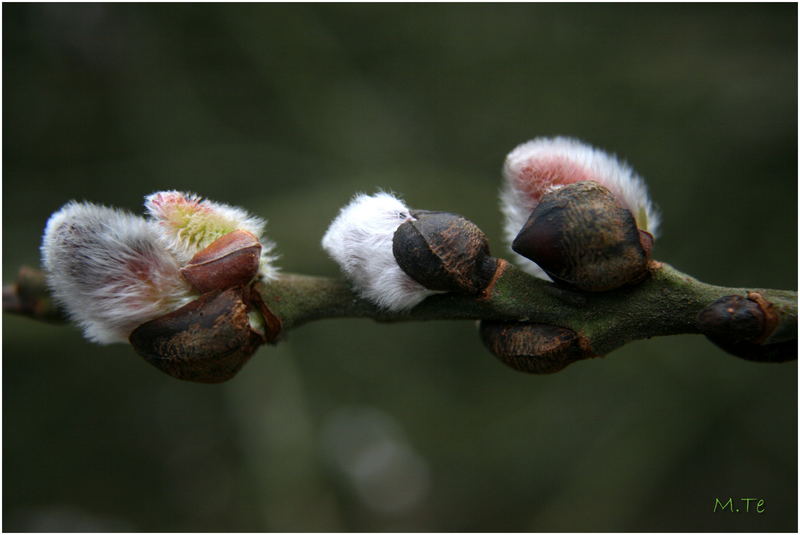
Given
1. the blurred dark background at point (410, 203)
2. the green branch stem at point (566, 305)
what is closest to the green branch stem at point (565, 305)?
the green branch stem at point (566, 305)

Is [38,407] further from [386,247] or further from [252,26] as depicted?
[386,247]

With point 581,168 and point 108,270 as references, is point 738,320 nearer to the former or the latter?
point 581,168

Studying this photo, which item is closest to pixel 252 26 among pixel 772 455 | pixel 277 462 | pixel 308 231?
pixel 308 231

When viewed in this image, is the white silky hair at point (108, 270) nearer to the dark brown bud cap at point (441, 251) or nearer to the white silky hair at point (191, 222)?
the white silky hair at point (191, 222)

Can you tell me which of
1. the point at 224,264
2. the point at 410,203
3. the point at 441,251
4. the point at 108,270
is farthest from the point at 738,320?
the point at 410,203

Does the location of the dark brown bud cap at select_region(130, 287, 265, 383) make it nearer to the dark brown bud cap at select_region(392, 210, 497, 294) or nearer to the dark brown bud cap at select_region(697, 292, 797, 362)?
the dark brown bud cap at select_region(392, 210, 497, 294)
